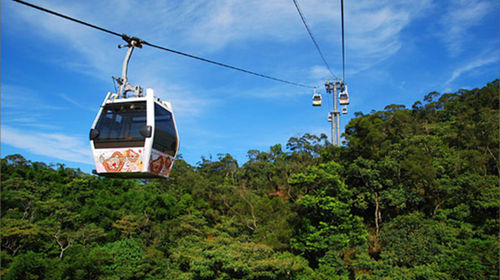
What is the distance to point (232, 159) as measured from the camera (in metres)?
31.8

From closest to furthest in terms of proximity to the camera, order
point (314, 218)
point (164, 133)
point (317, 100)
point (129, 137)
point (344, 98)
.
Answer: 1. point (129, 137)
2. point (164, 133)
3. point (314, 218)
4. point (344, 98)
5. point (317, 100)

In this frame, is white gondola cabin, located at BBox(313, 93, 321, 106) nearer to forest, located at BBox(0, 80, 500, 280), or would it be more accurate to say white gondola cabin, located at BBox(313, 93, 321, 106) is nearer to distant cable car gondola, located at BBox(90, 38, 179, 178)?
forest, located at BBox(0, 80, 500, 280)

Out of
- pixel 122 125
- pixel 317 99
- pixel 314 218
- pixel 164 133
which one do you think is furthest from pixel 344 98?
pixel 122 125

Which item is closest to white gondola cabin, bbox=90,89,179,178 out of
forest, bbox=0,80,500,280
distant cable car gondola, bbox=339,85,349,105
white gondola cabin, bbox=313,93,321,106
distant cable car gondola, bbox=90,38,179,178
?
distant cable car gondola, bbox=90,38,179,178

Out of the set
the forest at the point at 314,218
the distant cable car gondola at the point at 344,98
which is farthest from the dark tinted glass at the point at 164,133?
the distant cable car gondola at the point at 344,98

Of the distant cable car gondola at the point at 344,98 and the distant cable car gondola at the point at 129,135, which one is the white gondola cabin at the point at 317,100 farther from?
the distant cable car gondola at the point at 129,135

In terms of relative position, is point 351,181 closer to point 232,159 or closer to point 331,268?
point 331,268

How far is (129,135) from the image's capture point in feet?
13.4

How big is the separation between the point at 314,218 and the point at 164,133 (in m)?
13.7

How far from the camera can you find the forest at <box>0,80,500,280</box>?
1348 cm

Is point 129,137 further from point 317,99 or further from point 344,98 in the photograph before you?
point 344,98

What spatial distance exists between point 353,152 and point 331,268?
723cm

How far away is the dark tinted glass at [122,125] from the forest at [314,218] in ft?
35.2

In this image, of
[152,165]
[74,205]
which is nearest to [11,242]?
[74,205]
